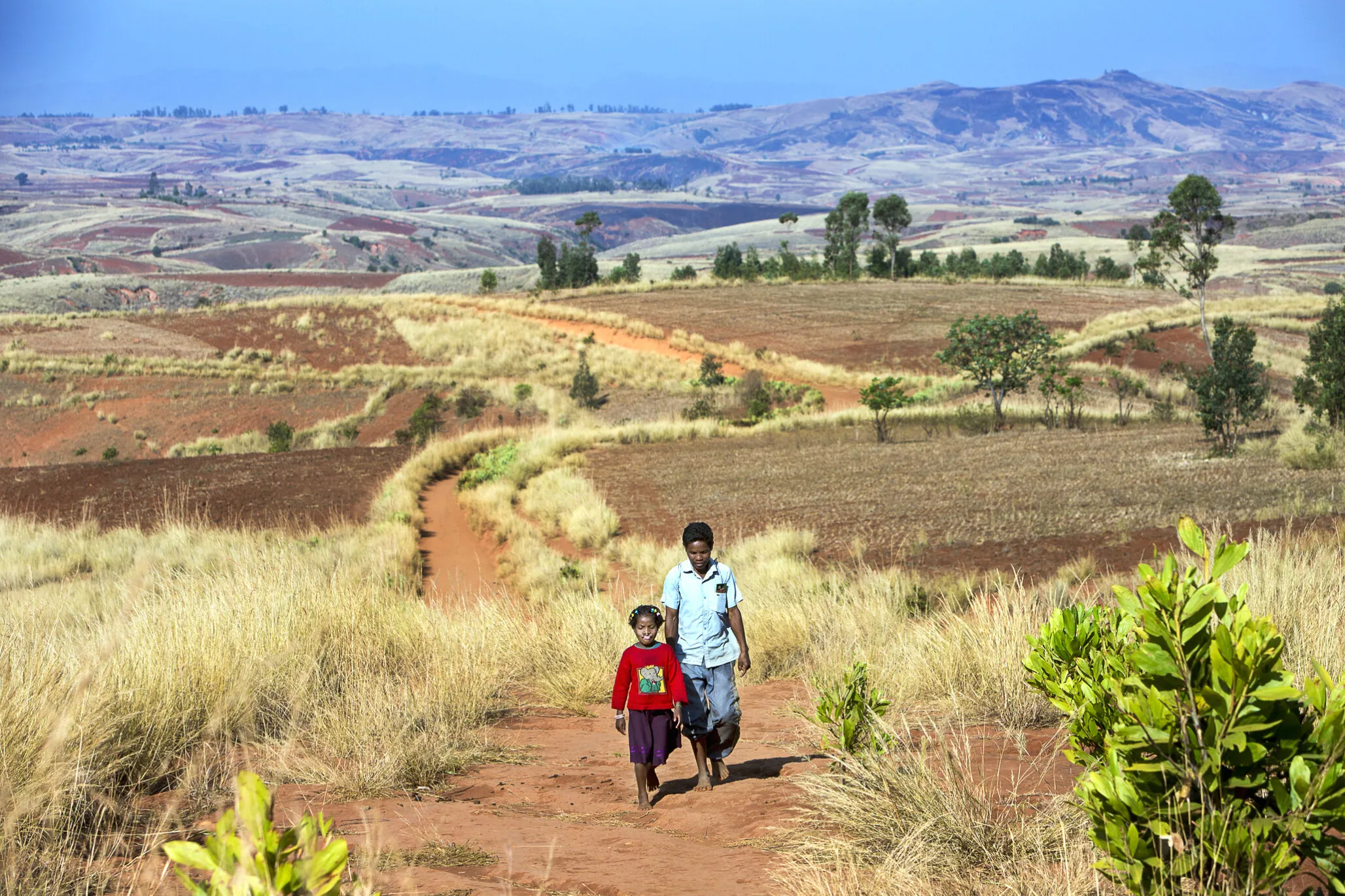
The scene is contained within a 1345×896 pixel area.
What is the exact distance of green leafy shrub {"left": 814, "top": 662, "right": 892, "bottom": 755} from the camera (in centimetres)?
497

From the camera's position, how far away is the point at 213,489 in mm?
23781

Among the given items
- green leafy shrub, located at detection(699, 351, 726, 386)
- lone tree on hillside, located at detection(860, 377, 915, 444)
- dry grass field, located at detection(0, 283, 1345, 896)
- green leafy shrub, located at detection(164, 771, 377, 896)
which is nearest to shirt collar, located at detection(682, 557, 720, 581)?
dry grass field, located at detection(0, 283, 1345, 896)

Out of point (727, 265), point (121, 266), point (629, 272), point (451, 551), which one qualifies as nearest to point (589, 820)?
point (451, 551)

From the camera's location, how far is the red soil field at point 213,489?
69.3ft

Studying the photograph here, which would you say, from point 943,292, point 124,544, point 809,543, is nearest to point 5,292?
point 943,292

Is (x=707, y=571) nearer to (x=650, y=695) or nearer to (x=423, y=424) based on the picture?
(x=650, y=695)

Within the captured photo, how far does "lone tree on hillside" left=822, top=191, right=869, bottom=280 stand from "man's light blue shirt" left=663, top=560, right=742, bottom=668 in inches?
2766

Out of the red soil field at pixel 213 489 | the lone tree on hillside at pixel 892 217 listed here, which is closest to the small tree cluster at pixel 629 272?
the lone tree on hillside at pixel 892 217

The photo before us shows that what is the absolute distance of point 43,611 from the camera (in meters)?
8.19

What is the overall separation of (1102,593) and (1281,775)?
22.3 ft

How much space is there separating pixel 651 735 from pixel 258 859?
3.82 metres

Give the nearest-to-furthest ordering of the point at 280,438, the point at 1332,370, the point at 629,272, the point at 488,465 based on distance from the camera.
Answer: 1. the point at 1332,370
2. the point at 488,465
3. the point at 280,438
4. the point at 629,272

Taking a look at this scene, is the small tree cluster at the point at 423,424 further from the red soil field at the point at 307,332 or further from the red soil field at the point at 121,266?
the red soil field at the point at 121,266

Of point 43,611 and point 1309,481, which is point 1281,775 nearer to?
point 43,611
